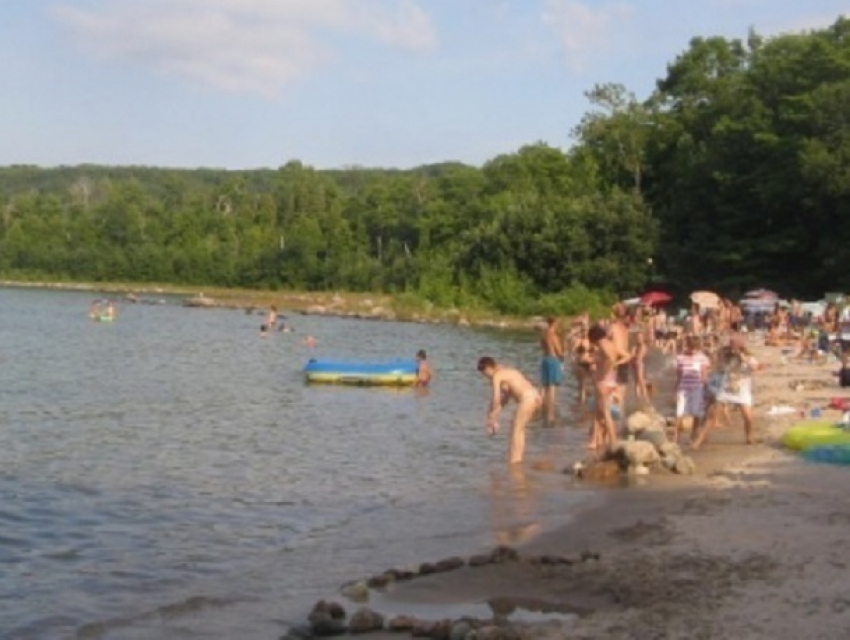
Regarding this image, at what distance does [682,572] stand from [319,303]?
80070 millimetres

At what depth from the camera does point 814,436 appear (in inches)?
715

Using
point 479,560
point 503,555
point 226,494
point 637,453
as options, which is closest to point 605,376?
point 637,453

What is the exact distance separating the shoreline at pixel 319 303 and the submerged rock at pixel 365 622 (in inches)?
2186

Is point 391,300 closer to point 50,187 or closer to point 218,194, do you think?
point 218,194

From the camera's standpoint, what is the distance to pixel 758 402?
25.1m

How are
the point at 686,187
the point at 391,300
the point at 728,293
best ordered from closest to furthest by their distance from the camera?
the point at 728,293
the point at 686,187
the point at 391,300

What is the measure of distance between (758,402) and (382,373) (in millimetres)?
11475

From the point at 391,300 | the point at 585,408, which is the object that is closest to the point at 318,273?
the point at 391,300

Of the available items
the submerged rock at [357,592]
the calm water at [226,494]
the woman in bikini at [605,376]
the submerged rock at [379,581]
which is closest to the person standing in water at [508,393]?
the calm water at [226,494]

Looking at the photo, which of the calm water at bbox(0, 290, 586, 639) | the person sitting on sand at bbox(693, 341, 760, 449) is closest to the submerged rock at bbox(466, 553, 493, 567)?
the calm water at bbox(0, 290, 586, 639)

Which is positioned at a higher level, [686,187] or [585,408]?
[686,187]

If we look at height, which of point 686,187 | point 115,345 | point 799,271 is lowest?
point 115,345

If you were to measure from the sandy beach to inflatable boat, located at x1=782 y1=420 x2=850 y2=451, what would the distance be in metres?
1.52

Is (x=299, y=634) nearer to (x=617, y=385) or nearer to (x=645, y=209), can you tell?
(x=617, y=385)
